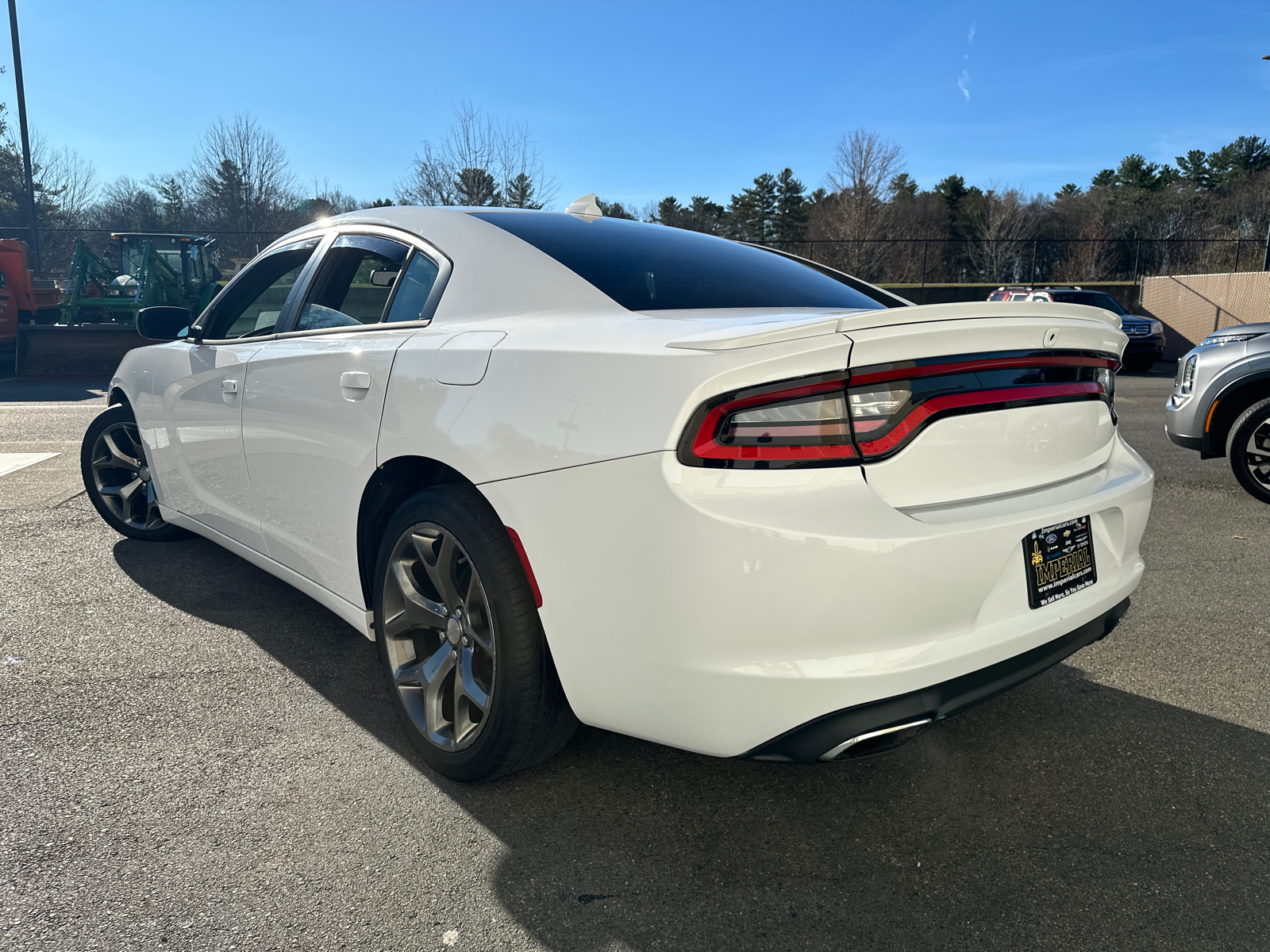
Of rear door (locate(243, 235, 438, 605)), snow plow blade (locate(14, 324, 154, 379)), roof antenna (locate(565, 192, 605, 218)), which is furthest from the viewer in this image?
snow plow blade (locate(14, 324, 154, 379))

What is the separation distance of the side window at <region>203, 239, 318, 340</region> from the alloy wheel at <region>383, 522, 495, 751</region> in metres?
1.59

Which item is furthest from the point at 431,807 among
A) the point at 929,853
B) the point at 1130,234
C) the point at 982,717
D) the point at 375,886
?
the point at 1130,234

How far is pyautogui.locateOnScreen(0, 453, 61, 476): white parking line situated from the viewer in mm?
6980

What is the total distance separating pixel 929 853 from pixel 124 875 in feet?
6.27

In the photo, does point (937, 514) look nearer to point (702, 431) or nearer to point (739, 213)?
point (702, 431)

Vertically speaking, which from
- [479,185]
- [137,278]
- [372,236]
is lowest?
[372,236]

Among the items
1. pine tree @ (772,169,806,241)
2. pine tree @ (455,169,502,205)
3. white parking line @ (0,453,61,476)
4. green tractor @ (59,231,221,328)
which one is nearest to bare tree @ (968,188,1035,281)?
pine tree @ (772,169,806,241)

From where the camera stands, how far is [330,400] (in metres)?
2.78

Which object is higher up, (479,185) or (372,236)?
(479,185)

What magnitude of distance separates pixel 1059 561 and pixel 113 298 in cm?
2307

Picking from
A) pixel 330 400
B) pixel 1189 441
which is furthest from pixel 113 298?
pixel 1189 441

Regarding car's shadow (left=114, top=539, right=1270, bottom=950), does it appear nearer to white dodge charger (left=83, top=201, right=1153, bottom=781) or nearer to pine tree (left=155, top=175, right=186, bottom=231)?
white dodge charger (left=83, top=201, right=1153, bottom=781)

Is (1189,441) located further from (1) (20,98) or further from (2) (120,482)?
(1) (20,98)

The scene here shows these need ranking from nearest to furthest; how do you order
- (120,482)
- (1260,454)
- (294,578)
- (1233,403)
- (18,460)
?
(294,578)
(120,482)
(1260,454)
(1233,403)
(18,460)
